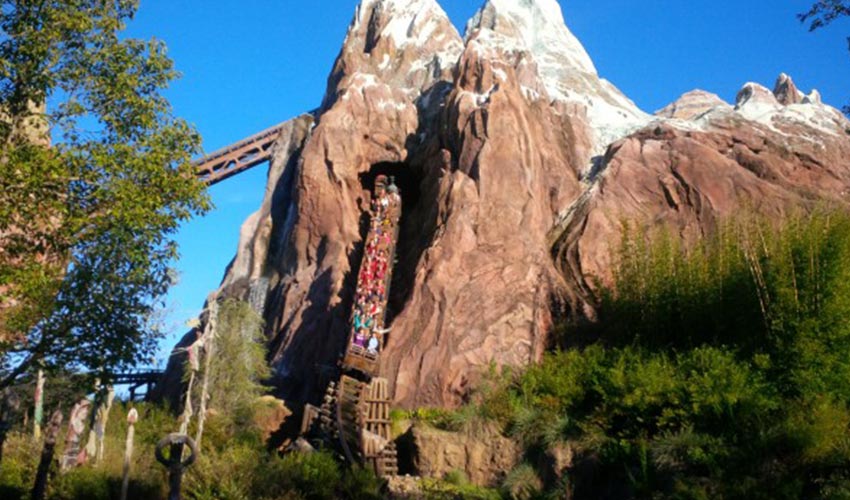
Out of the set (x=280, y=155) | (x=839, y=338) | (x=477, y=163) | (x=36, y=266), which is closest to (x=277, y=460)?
(x=36, y=266)

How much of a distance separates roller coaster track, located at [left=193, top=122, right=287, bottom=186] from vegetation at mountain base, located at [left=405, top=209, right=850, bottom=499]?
65.2ft

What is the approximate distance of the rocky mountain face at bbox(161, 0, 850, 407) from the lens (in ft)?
67.5

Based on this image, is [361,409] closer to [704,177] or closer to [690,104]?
[704,177]

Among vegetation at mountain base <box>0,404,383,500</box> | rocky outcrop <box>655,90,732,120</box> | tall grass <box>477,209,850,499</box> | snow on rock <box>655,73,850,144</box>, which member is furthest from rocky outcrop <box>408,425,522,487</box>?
rocky outcrop <box>655,90,732,120</box>

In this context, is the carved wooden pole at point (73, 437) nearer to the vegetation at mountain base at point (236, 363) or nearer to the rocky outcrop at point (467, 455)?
the vegetation at mountain base at point (236, 363)

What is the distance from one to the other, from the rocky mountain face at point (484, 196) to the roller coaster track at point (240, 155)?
9.37 feet

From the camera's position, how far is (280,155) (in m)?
32.9

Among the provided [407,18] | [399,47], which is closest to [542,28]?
[407,18]

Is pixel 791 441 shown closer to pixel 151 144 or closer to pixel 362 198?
pixel 151 144

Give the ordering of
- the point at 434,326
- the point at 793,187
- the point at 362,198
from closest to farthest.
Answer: the point at 434,326, the point at 793,187, the point at 362,198

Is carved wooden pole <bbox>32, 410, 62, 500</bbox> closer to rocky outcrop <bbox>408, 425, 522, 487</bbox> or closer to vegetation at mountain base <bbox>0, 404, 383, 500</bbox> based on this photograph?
vegetation at mountain base <bbox>0, 404, 383, 500</bbox>

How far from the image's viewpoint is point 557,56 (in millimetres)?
34469

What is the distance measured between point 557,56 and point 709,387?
23708 millimetres

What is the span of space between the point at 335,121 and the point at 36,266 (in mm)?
18742
